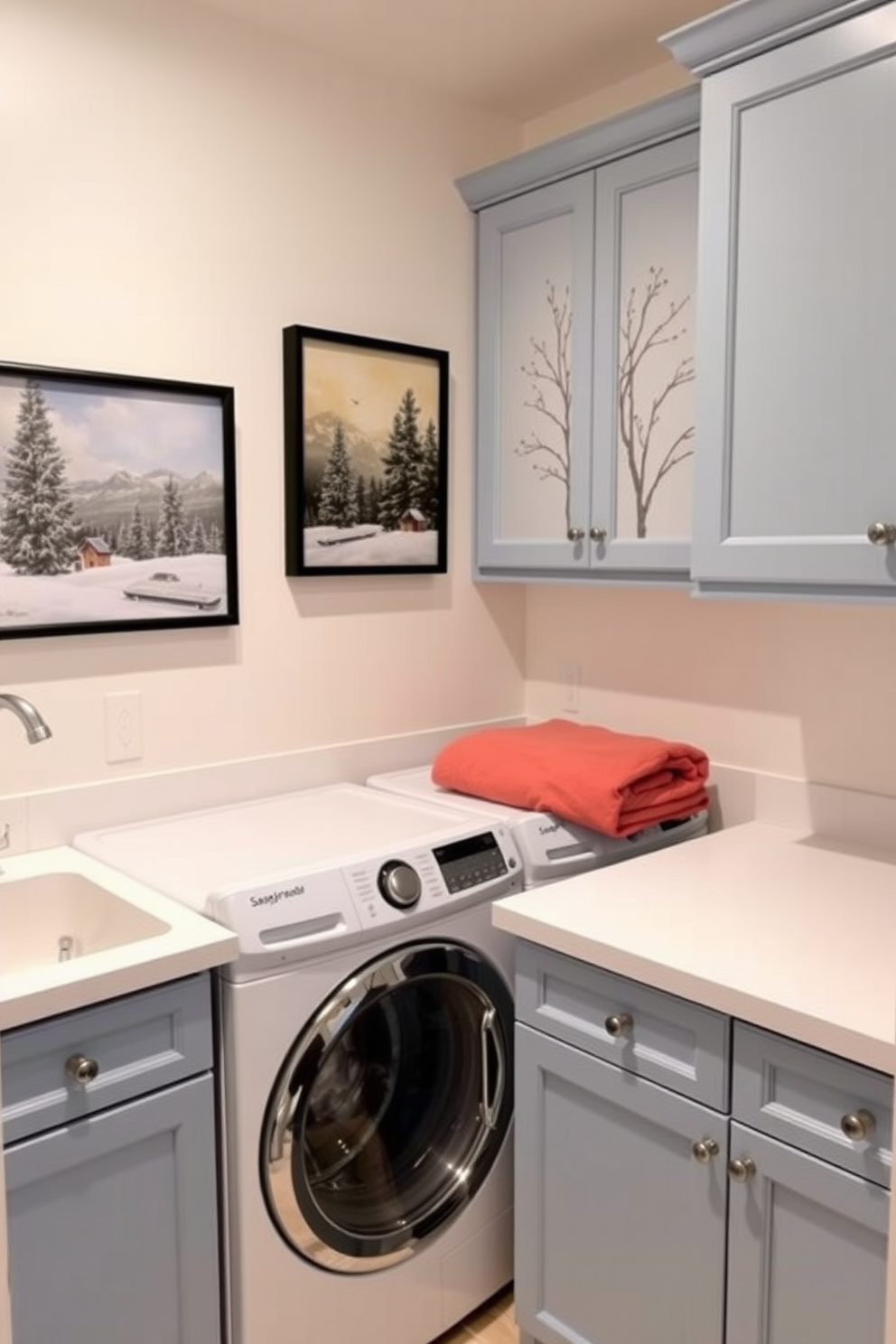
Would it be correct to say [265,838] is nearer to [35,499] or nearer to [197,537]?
[197,537]

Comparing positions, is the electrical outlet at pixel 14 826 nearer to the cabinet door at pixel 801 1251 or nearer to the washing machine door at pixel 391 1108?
the washing machine door at pixel 391 1108

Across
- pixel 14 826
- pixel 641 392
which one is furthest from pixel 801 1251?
pixel 641 392

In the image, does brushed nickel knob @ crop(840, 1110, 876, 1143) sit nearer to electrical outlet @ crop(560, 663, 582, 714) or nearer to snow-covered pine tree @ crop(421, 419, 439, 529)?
electrical outlet @ crop(560, 663, 582, 714)

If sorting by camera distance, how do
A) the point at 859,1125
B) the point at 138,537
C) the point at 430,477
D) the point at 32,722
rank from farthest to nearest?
the point at 430,477, the point at 138,537, the point at 32,722, the point at 859,1125

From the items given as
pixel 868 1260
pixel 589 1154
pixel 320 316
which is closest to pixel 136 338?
pixel 320 316

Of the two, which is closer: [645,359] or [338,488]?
[645,359]

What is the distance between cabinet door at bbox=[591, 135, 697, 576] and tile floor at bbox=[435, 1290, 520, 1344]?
1513mm

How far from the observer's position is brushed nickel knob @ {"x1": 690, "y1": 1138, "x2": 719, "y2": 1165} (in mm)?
1541

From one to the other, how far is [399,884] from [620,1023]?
0.44 meters

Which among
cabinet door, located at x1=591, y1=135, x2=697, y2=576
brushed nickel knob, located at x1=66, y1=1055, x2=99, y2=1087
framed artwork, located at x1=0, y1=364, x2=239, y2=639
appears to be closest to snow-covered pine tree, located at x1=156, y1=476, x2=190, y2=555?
framed artwork, located at x1=0, y1=364, x2=239, y2=639

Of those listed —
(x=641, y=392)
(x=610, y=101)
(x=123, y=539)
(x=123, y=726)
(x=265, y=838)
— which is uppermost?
(x=610, y=101)

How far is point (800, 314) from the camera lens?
174 cm

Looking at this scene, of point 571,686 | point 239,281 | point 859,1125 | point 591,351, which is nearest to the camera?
point 859,1125

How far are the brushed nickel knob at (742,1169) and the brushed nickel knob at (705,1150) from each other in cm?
3
